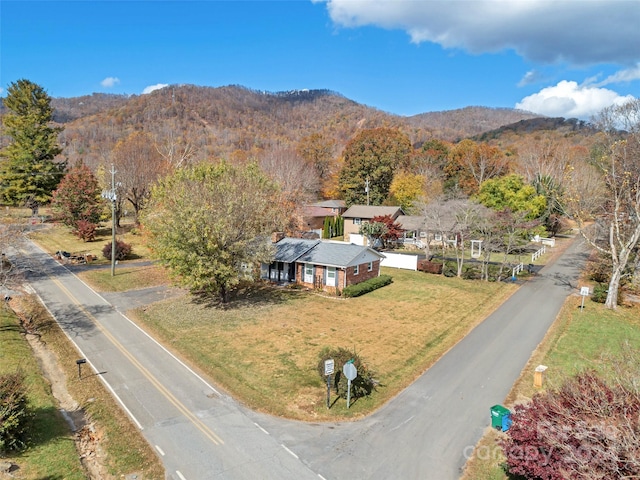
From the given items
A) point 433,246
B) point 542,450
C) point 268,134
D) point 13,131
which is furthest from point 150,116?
point 542,450

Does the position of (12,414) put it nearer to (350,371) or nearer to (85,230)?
(350,371)

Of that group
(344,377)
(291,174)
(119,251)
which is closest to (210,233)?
(344,377)

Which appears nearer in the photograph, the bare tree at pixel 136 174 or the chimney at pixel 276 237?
the chimney at pixel 276 237

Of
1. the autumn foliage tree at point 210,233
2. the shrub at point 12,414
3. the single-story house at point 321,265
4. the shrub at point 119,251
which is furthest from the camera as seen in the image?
the shrub at point 119,251

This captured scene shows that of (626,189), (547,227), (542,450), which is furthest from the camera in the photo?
(547,227)

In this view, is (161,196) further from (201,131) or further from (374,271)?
(201,131)

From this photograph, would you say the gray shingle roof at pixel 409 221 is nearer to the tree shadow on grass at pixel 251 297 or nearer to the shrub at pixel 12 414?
the tree shadow on grass at pixel 251 297

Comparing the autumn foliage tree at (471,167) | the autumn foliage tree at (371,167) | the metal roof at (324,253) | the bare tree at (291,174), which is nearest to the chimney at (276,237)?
the metal roof at (324,253)
